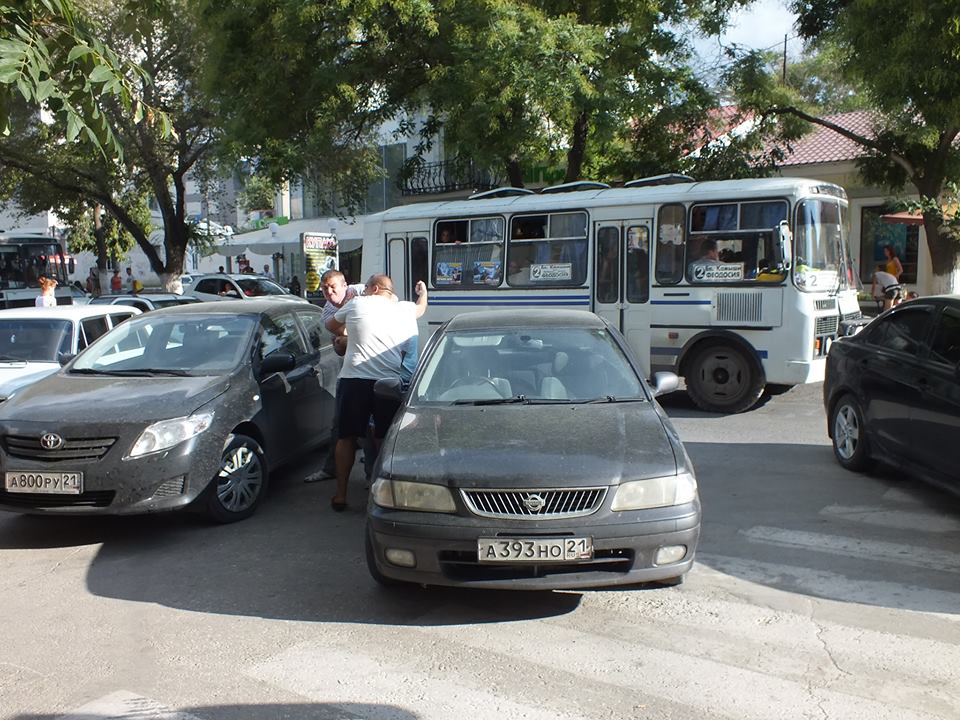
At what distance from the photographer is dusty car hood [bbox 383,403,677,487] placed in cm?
436

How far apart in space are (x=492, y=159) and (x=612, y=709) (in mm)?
13123

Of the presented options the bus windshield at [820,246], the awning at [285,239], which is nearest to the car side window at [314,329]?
the bus windshield at [820,246]

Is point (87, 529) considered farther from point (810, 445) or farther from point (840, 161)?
point (840, 161)

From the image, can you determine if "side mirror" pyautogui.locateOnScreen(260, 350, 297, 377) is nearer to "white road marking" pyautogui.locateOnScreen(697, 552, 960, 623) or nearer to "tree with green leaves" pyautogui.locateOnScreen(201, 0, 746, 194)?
"white road marking" pyautogui.locateOnScreen(697, 552, 960, 623)

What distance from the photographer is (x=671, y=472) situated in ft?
14.6

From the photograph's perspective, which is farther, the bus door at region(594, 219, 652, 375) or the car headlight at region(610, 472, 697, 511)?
the bus door at region(594, 219, 652, 375)

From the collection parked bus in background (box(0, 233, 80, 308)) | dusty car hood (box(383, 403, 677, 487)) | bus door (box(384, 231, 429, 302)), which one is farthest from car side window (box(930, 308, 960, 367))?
parked bus in background (box(0, 233, 80, 308))

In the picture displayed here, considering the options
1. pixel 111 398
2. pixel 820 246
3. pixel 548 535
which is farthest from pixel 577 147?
pixel 548 535

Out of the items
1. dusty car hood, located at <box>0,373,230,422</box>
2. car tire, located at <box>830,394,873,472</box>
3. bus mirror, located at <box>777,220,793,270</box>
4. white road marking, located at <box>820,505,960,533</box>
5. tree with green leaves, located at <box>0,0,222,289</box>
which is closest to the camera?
dusty car hood, located at <box>0,373,230,422</box>

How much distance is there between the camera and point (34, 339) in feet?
29.7

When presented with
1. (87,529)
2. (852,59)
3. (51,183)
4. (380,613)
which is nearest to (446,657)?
(380,613)

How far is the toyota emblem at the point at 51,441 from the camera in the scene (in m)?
5.71

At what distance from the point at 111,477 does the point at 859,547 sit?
185 inches

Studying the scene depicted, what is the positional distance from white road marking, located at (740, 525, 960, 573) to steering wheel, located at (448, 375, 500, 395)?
1957 mm
